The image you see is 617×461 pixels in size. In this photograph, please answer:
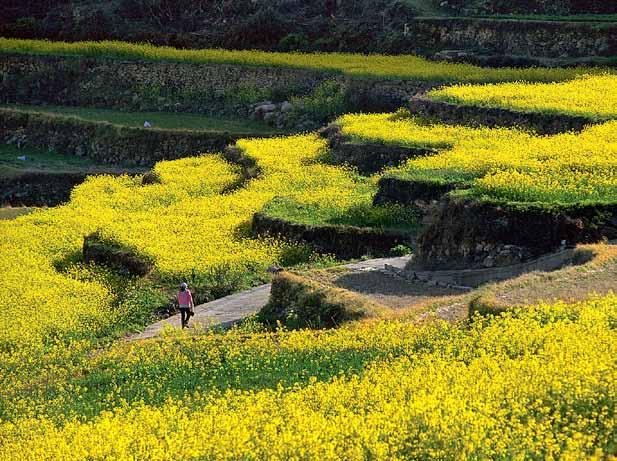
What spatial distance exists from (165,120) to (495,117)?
687 inches

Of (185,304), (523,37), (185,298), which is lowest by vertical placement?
(185,304)

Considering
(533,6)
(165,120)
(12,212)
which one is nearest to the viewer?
(12,212)

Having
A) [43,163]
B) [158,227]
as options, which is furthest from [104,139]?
[158,227]

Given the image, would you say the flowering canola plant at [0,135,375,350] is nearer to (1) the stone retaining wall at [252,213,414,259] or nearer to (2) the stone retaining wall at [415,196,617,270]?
(1) the stone retaining wall at [252,213,414,259]

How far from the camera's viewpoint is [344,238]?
947 inches

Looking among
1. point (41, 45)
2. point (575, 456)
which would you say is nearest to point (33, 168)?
point (41, 45)

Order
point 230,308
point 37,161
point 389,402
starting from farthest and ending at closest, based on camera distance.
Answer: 1. point 37,161
2. point 230,308
3. point 389,402

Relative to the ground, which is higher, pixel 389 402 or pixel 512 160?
pixel 389 402

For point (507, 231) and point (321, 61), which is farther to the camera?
point (321, 61)

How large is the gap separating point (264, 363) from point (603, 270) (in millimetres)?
5033

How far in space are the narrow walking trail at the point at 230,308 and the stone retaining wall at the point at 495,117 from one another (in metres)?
9.71

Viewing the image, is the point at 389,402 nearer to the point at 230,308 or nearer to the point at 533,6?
the point at 230,308

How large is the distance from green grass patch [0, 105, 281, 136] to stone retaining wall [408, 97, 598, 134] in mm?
8628

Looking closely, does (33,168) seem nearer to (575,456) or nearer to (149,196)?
(149,196)
